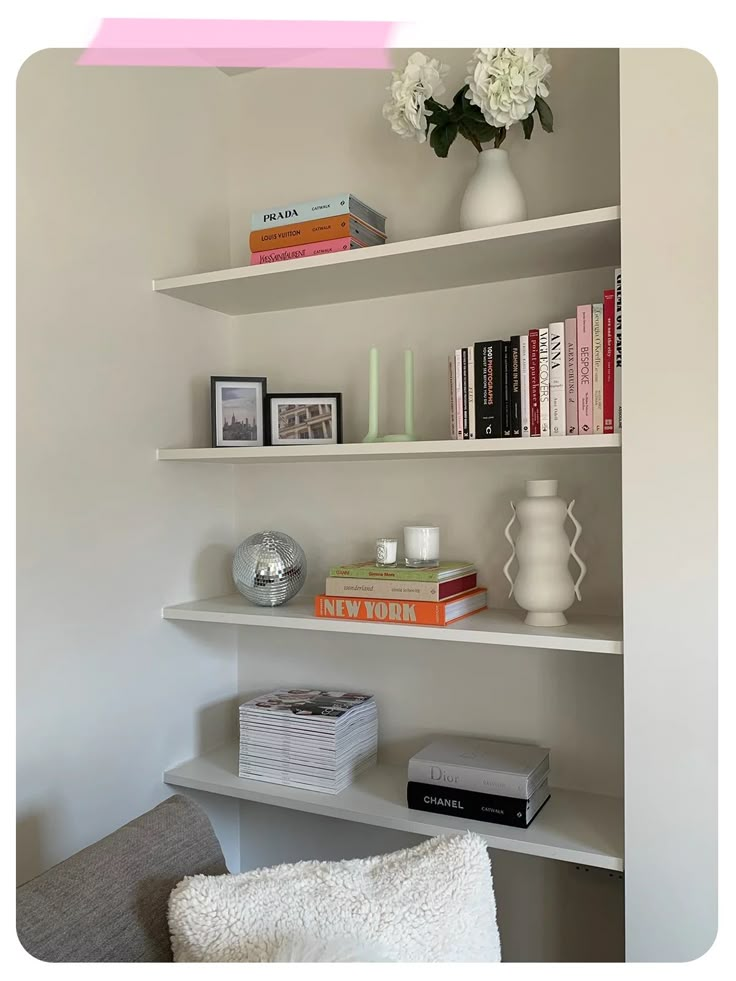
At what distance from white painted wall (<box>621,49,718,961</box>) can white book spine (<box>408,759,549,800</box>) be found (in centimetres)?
22

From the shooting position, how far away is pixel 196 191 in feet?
6.39

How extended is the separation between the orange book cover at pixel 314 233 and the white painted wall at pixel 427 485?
0.57 feet

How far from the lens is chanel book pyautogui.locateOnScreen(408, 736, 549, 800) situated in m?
1.49

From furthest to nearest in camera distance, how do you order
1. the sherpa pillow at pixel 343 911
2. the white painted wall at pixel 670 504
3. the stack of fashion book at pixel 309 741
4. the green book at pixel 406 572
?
the stack of fashion book at pixel 309 741, the green book at pixel 406 572, the white painted wall at pixel 670 504, the sherpa pillow at pixel 343 911

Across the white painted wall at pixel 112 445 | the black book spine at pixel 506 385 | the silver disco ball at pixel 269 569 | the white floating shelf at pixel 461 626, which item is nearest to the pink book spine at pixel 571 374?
the black book spine at pixel 506 385

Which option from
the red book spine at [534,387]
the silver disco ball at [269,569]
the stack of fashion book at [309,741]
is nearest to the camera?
the red book spine at [534,387]

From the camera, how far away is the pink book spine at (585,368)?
142 cm

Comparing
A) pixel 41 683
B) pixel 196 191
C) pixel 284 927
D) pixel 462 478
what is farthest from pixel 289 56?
pixel 284 927

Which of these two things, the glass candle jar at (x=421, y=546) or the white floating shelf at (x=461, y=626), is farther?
the glass candle jar at (x=421, y=546)

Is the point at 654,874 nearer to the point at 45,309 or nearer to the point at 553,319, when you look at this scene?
the point at 553,319

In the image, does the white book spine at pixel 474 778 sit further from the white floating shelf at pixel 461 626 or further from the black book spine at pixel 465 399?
the black book spine at pixel 465 399

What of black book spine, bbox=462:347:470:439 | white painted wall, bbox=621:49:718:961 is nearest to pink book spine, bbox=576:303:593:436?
white painted wall, bbox=621:49:718:961

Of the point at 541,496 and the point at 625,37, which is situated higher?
the point at 625,37
